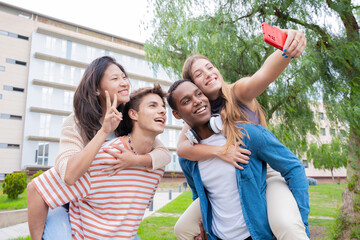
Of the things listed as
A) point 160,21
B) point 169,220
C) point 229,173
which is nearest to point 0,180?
point 169,220

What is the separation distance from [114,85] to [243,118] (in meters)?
0.93

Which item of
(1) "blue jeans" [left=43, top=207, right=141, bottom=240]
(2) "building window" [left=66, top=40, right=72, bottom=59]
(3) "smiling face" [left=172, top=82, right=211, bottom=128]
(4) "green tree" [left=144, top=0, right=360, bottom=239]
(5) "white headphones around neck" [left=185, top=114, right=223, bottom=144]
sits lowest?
(1) "blue jeans" [left=43, top=207, right=141, bottom=240]

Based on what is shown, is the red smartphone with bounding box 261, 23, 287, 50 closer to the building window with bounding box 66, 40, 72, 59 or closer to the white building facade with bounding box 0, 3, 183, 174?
the white building facade with bounding box 0, 3, 183, 174

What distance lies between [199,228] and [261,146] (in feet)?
2.64

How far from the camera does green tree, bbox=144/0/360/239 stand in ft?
14.5

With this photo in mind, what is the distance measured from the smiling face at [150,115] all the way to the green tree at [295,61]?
10.5 feet

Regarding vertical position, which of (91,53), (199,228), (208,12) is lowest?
(199,228)

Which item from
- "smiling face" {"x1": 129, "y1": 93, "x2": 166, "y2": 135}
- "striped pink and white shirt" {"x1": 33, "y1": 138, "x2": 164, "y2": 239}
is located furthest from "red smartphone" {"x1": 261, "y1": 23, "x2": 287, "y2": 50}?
"striped pink and white shirt" {"x1": 33, "y1": 138, "x2": 164, "y2": 239}

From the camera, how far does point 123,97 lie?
6.46 ft

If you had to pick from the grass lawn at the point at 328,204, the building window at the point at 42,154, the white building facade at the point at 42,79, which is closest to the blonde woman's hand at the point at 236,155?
the grass lawn at the point at 328,204

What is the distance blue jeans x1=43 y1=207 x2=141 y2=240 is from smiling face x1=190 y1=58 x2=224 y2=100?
1.26 metres

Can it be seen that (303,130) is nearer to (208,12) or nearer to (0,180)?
(208,12)

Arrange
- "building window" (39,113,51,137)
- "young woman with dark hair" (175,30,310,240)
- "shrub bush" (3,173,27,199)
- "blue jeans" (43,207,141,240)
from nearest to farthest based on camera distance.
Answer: "young woman with dark hair" (175,30,310,240) → "blue jeans" (43,207,141,240) → "shrub bush" (3,173,27,199) → "building window" (39,113,51,137)

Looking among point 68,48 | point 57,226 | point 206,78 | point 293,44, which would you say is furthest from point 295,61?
point 68,48
